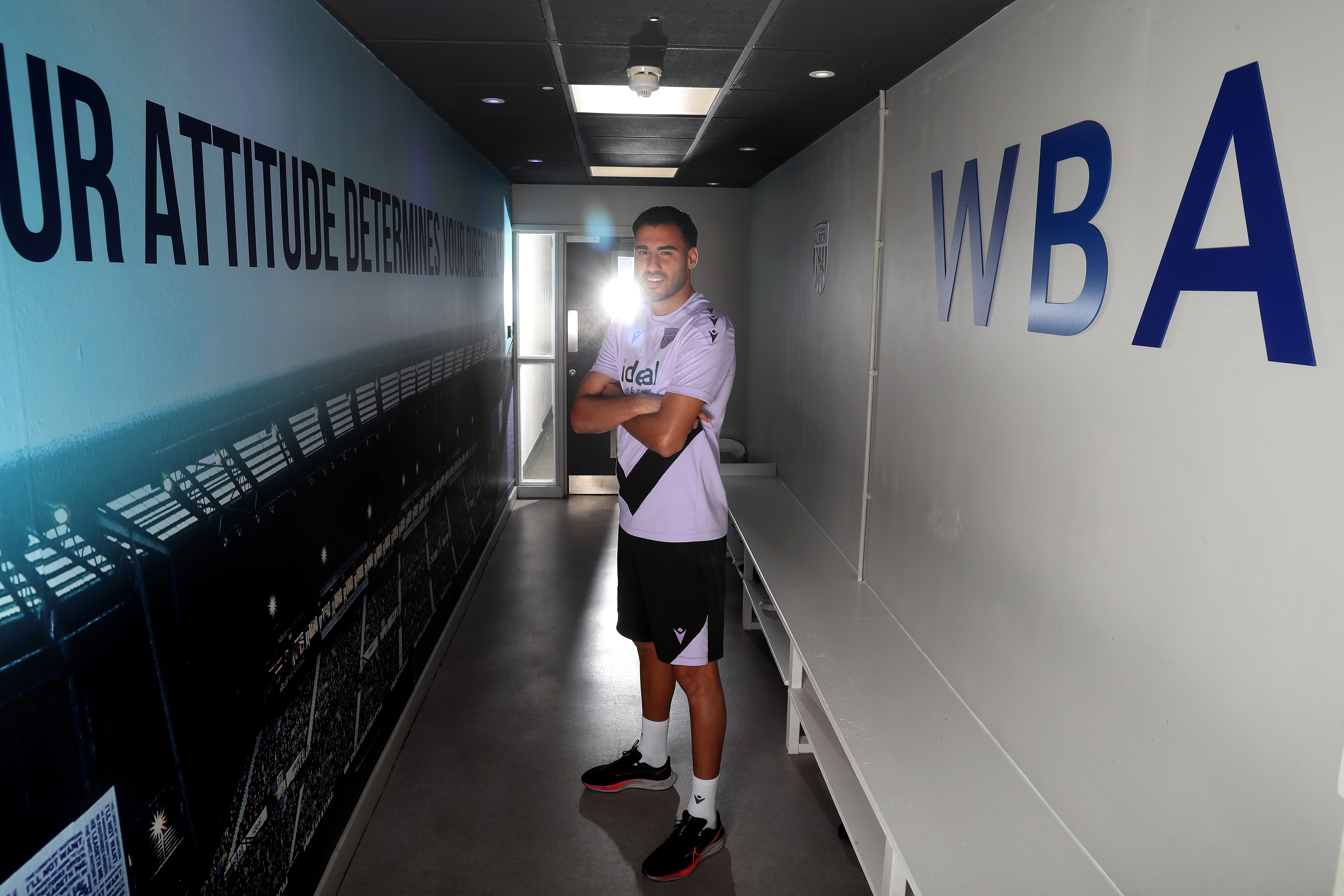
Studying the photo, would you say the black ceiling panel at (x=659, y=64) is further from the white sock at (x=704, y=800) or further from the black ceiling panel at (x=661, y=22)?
the white sock at (x=704, y=800)

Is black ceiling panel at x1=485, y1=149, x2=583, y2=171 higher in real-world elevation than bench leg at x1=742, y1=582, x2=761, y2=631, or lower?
higher

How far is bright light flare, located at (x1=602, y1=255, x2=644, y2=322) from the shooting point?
6766 millimetres

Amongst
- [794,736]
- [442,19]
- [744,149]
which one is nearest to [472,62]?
[442,19]

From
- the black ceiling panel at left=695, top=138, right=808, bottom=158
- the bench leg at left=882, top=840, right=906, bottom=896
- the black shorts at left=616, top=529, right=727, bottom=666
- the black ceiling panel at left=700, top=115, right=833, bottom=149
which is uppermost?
the black ceiling panel at left=695, top=138, right=808, bottom=158

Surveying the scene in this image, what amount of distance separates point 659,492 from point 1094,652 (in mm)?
1107

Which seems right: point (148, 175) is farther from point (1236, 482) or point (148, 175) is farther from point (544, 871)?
→ point (544, 871)

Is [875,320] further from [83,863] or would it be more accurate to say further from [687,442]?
[83,863]

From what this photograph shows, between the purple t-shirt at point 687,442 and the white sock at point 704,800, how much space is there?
2.22 ft

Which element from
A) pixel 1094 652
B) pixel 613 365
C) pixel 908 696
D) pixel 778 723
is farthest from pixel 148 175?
pixel 778 723

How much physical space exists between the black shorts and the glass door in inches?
158

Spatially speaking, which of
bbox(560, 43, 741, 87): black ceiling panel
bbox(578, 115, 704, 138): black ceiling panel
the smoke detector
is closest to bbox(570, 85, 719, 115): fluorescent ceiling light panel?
bbox(578, 115, 704, 138): black ceiling panel

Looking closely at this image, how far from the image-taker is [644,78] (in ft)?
8.89

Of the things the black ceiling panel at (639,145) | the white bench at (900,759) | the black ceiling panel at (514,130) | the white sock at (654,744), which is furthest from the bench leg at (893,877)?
the black ceiling panel at (639,145)

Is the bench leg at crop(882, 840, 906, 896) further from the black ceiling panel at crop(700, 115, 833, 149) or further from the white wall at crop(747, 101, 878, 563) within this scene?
the black ceiling panel at crop(700, 115, 833, 149)
